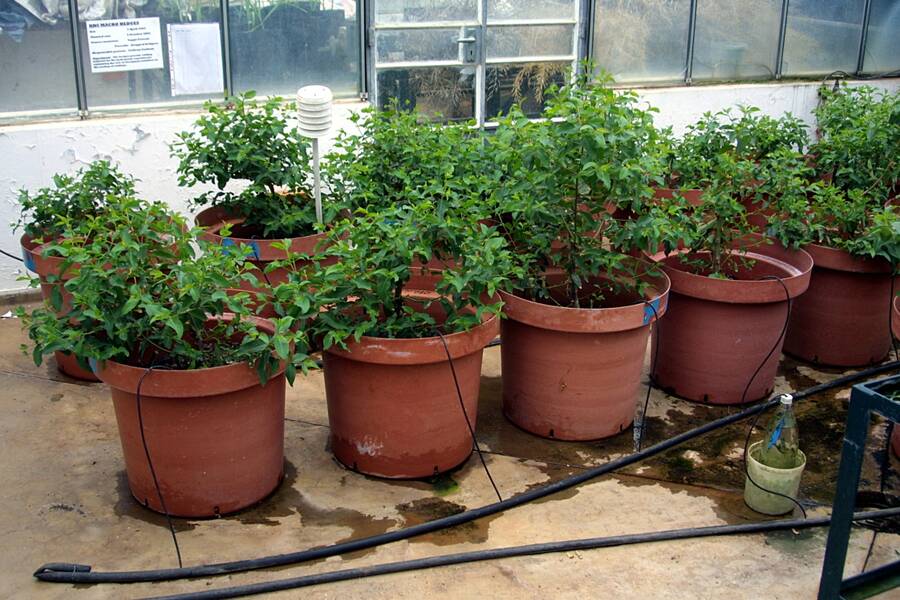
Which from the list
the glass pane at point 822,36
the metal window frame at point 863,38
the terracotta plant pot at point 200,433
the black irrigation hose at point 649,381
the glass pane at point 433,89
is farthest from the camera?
the metal window frame at point 863,38

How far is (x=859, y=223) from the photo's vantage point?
4629 millimetres

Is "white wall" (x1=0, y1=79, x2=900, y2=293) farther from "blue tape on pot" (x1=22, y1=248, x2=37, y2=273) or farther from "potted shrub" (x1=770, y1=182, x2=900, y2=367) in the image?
"potted shrub" (x1=770, y1=182, x2=900, y2=367)

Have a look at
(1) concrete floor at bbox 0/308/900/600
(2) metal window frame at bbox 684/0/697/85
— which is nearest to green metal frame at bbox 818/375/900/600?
(1) concrete floor at bbox 0/308/900/600

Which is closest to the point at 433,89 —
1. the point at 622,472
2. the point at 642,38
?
the point at 642,38

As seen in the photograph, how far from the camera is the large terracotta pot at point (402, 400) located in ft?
11.1

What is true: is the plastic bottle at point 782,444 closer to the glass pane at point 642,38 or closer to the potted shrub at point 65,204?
the potted shrub at point 65,204

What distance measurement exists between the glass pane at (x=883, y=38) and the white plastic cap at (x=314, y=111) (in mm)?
5747

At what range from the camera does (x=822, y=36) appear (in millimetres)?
7543

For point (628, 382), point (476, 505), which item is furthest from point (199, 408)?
point (628, 382)

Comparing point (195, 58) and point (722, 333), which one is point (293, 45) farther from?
point (722, 333)

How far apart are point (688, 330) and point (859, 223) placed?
116 cm

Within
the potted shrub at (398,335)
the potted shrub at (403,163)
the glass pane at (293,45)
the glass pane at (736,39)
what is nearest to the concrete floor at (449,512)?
the potted shrub at (398,335)

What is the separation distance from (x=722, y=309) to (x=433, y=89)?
294 cm

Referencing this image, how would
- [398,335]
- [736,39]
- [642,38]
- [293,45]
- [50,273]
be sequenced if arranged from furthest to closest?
[736,39] → [642,38] → [293,45] → [50,273] → [398,335]
